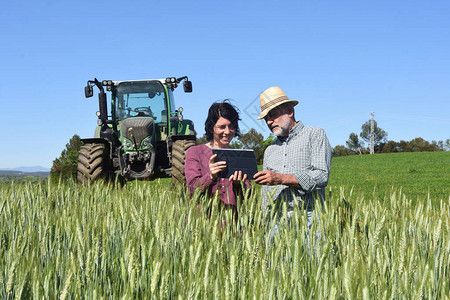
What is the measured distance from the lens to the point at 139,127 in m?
7.79

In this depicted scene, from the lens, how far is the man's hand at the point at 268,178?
2377 mm

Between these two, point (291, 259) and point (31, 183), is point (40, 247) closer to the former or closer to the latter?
point (291, 259)

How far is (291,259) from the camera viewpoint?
61.1 inches

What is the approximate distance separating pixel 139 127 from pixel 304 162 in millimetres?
5612

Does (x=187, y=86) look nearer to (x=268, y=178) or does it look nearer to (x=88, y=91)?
(x=88, y=91)

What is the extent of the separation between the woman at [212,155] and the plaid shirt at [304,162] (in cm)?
24

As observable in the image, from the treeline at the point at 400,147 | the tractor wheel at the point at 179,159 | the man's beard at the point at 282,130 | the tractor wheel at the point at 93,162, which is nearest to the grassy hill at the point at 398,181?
the man's beard at the point at 282,130

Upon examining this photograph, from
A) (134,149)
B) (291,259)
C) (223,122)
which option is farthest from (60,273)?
(134,149)

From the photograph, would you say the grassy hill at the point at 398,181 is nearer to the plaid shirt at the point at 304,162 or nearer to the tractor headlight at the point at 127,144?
the plaid shirt at the point at 304,162

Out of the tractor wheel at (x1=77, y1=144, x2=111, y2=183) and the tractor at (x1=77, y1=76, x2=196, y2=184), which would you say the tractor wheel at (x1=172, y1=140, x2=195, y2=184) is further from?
the tractor wheel at (x1=77, y1=144, x2=111, y2=183)

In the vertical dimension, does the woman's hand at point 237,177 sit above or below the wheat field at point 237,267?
above

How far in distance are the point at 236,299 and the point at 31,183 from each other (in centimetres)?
317

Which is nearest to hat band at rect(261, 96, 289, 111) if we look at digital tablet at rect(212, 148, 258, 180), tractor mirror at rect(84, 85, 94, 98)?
digital tablet at rect(212, 148, 258, 180)

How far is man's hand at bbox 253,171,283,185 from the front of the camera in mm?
2377
